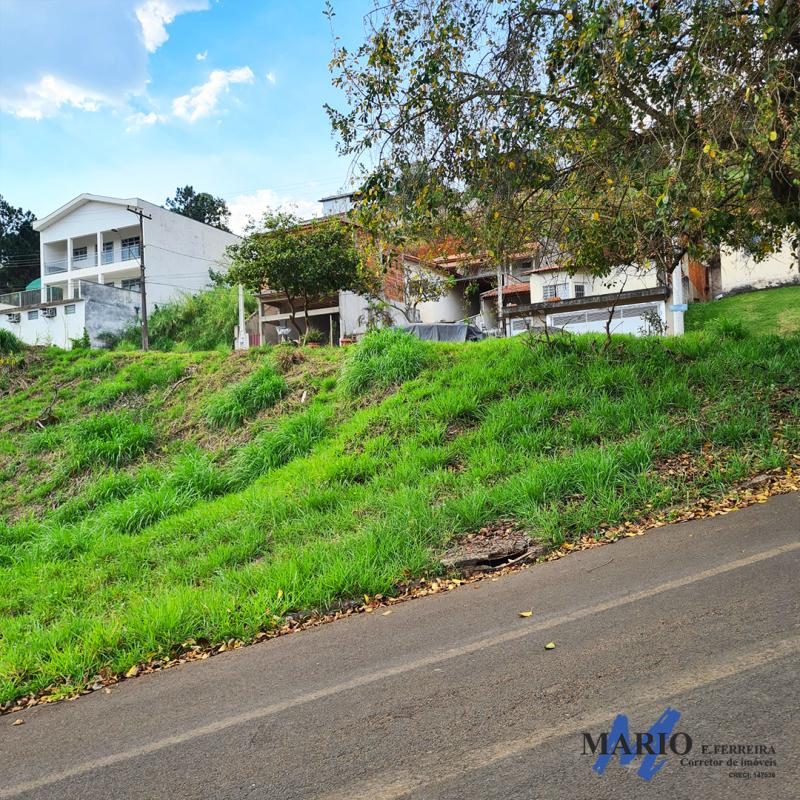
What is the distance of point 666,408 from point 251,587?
5160mm

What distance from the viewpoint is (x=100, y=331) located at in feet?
113

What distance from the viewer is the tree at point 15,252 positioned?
5572 cm

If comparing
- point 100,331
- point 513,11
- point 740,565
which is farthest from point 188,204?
point 740,565

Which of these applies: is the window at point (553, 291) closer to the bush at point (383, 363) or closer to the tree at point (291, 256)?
the tree at point (291, 256)

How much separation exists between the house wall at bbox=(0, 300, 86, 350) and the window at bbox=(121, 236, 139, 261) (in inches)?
235

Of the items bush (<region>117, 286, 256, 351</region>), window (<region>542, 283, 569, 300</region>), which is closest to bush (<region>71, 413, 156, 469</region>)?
window (<region>542, 283, 569, 300</region>)

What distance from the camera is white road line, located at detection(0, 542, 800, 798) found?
3.04m

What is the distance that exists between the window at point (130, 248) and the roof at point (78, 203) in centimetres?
227

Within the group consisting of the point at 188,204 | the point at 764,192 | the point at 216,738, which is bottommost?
the point at 216,738

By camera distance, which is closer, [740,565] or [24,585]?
[740,565]

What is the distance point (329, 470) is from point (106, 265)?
1488 inches

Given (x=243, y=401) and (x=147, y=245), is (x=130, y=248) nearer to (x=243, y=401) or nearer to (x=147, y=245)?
(x=147, y=245)

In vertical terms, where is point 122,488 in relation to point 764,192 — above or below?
below

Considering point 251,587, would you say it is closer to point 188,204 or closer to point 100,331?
point 100,331
